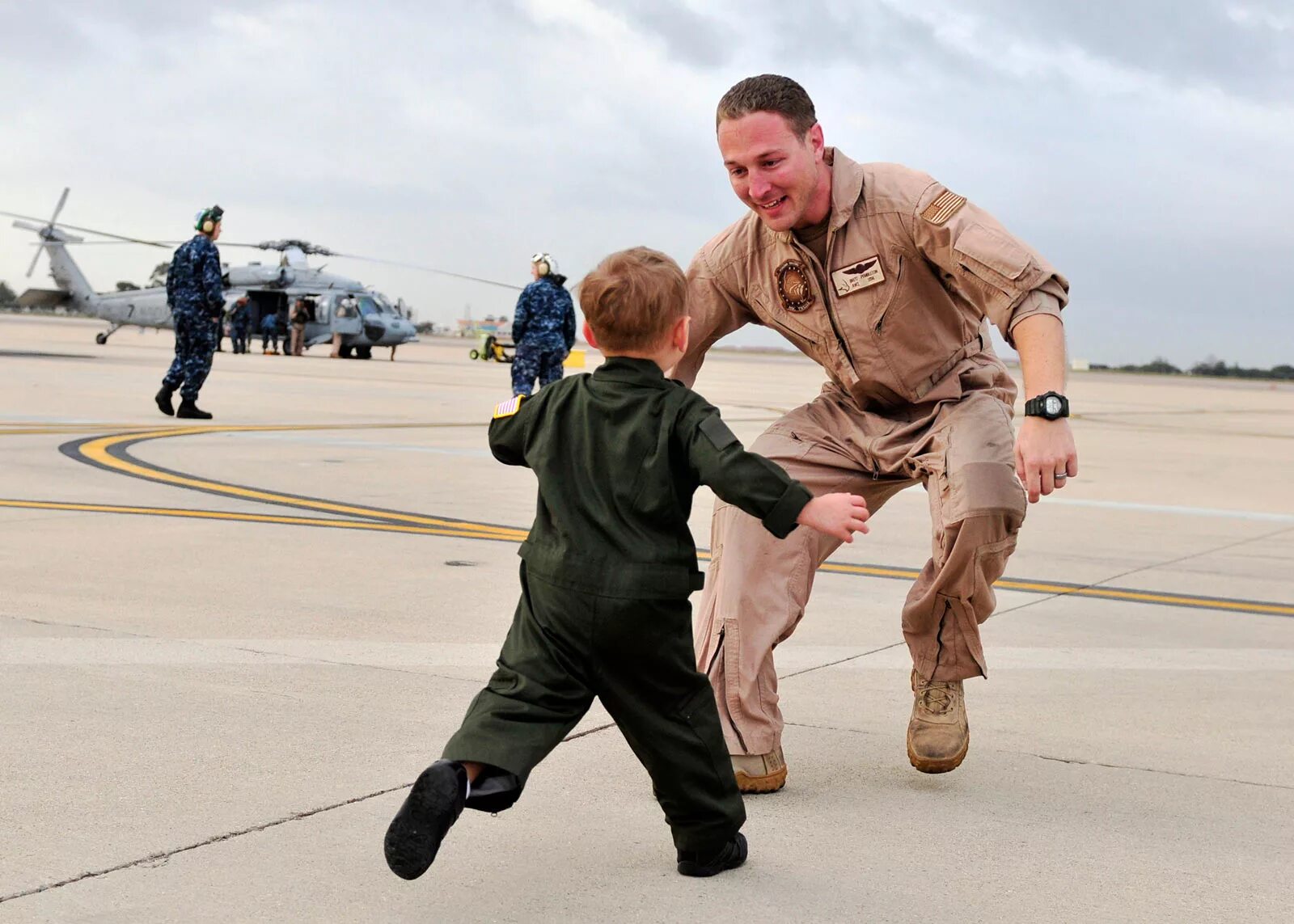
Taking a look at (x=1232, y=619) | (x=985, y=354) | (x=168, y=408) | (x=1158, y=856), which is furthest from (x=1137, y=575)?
(x=168, y=408)

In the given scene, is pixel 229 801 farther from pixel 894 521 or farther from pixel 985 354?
pixel 894 521

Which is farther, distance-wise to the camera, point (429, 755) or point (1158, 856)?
point (429, 755)

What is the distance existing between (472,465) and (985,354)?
275 inches

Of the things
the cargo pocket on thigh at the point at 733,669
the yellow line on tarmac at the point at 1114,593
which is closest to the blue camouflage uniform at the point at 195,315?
the yellow line on tarmac at the point at 1114,593

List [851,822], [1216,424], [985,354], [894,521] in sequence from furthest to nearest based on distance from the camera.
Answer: [1216,424], [894,521], [985,354], [851,822]

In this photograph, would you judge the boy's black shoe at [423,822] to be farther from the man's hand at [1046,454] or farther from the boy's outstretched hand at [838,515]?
the man's hand at [1046,454]

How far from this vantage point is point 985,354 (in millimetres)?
4039

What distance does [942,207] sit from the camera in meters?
3.59

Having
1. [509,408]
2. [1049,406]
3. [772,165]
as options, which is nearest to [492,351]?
[772,165]

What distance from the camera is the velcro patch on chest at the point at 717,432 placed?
8.67ft

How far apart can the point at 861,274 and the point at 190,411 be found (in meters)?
11.3

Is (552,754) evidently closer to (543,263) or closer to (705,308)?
(705,308)

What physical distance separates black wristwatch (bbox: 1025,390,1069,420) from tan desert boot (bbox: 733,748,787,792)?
99 centimetres

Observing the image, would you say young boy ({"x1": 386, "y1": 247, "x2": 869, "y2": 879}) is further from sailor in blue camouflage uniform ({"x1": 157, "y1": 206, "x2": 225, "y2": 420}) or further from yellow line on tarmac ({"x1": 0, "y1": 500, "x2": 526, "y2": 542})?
sailor in blue camouflage uniform ({"x1": 157, "y1": 206, "x2": 225, "y2": 420})
